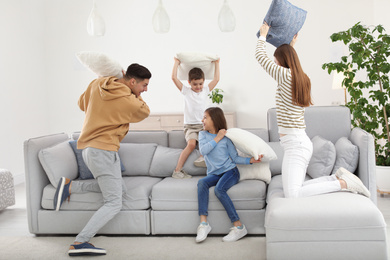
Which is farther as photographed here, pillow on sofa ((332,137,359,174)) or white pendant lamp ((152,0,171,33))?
white pendant lamp ((152,0,171,33))

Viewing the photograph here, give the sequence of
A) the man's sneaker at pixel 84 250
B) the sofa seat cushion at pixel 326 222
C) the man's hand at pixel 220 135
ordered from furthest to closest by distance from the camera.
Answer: the man's hand at pixel 220 135, the man's sneaker at pixel 84 250, the sofa seat cushion at pixel 326 222

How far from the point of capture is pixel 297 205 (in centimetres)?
286

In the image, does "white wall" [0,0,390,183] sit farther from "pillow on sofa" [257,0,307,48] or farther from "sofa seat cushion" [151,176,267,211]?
"pillow on sofa" [257,0,307,48]

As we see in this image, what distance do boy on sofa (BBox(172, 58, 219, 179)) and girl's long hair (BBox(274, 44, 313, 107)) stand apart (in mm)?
1103

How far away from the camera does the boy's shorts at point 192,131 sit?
13.2ft

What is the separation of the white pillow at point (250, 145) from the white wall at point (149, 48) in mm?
3227

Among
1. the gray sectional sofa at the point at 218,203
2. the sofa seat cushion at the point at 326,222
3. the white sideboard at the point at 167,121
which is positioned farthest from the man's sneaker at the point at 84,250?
the white sideboard at the point at 167,121

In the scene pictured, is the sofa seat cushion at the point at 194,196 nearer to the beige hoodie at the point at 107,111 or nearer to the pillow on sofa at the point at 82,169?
the beige hoodie at the point at 107,111

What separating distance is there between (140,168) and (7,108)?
2.76 m

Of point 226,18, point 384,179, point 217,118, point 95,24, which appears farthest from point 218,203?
point 95,24

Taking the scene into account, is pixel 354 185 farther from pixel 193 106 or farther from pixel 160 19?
pixel 160 19

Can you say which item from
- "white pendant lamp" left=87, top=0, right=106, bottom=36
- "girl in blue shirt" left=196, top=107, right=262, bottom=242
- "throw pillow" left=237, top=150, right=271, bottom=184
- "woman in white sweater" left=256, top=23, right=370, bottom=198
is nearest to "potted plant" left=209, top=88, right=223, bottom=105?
"white pendant lamp" left=87, top=0, right=106, bottom=36

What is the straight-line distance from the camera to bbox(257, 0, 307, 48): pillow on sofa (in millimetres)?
3107

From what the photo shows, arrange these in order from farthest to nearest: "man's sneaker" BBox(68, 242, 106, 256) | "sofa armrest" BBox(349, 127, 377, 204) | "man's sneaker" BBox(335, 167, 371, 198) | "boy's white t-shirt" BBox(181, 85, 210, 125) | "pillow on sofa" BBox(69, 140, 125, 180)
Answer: "boy's white t-shirt" BBox(181, 85, 210, 125)
"pillow on sofa" BBox(69, 140, 125, 180)
"sofa armrest" BBox(349, 127, 377, 204)
"man's sneaker" BBox(68, 242, 106, 256)
"man's sneaker" BBox(335, 167, 371, 198)
